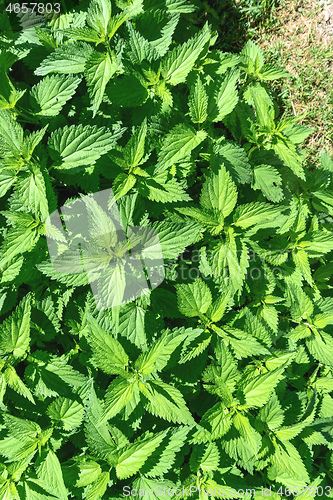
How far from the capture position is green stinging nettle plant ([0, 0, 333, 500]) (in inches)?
87.3

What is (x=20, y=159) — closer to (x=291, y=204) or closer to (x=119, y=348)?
(x=119, y=348)

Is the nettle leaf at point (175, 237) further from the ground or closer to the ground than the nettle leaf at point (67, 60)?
closer to the ground

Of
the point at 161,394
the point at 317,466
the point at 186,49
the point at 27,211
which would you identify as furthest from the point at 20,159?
the point at 317,466

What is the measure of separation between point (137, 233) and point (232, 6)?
10.4ft

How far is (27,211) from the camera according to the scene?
7.45ft

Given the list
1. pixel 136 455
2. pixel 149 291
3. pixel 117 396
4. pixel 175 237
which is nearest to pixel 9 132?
pixel 175 237

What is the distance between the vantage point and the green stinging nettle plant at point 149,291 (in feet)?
7.27

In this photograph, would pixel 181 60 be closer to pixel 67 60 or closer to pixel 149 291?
pixel 67 60

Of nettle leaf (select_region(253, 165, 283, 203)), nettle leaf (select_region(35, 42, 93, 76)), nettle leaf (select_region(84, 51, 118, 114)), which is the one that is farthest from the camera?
nettle leaf (select_region(253, 165, 283, 203))

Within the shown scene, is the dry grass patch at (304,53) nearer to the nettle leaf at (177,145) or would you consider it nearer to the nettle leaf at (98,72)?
the nettle leaf at (177,145)

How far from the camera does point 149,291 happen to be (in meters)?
2.35

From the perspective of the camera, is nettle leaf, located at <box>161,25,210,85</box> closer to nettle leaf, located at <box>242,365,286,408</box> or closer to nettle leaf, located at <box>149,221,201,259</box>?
nettle leaf, located at <box>149,221,201,259</box>

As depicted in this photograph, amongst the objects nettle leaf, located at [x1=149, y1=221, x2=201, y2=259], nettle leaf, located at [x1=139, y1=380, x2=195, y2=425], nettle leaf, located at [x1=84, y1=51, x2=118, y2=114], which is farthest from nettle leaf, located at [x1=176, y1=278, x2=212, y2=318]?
nettle leaf, located at [x1=84, y1=51, x2=118, y2=114]

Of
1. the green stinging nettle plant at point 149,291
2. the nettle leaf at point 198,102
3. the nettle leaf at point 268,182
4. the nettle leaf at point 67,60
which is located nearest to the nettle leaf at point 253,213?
the green stinging nettle plant at point 149,291
